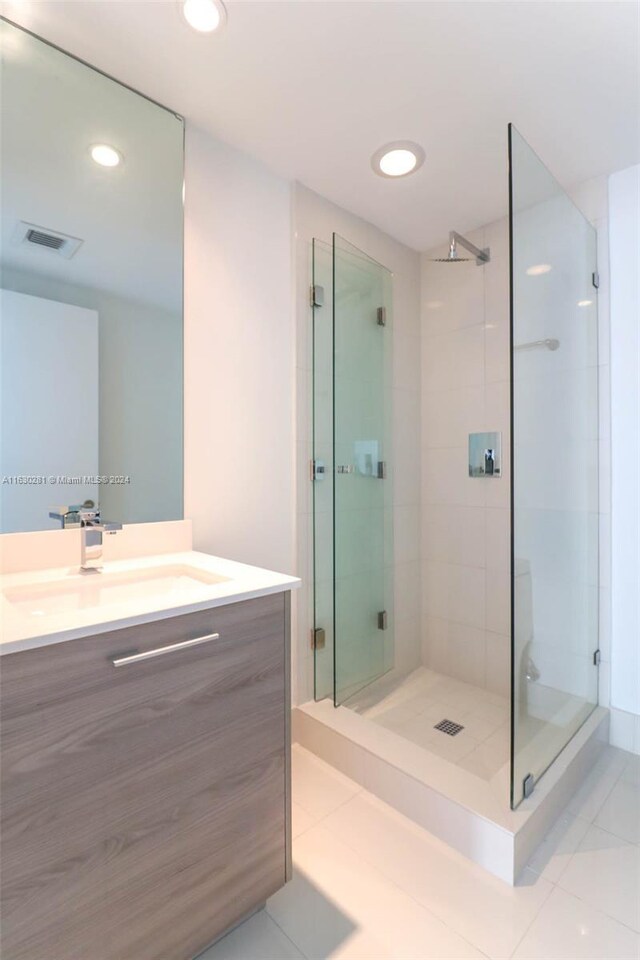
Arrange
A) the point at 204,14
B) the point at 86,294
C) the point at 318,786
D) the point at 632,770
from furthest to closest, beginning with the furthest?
1. the point at 632,770
2. the point at 318,786
3. the point at 86,294
4. the point at 204,14

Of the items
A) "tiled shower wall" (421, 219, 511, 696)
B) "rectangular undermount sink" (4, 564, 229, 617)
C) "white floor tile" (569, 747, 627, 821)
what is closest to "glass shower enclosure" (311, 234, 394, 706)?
"tiled shower wall" (421, 219, 511, 696)

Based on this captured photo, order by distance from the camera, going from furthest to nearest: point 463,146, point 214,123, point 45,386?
point 463,146, point 214,123, point 45,386

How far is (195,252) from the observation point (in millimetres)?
1555

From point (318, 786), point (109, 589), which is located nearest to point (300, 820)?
point (318, 786)

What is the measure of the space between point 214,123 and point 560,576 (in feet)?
6.61

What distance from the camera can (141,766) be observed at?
85 centimetres

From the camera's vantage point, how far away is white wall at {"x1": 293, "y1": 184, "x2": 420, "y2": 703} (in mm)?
1892

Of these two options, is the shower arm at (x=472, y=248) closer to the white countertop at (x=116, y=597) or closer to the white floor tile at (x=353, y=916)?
the white countertop at (x=116, y=597)

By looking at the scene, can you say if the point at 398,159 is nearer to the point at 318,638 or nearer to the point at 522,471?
the point at 522,471

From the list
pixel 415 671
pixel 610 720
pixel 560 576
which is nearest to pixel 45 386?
pixel 560 576

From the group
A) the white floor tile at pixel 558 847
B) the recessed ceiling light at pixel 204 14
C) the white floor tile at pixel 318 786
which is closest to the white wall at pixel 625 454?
the white floor tile at pixel 558 847

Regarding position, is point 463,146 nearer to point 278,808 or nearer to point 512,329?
point 512,329

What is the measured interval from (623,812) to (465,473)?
145 cm

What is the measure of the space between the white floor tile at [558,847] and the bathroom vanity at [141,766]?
744 mm
